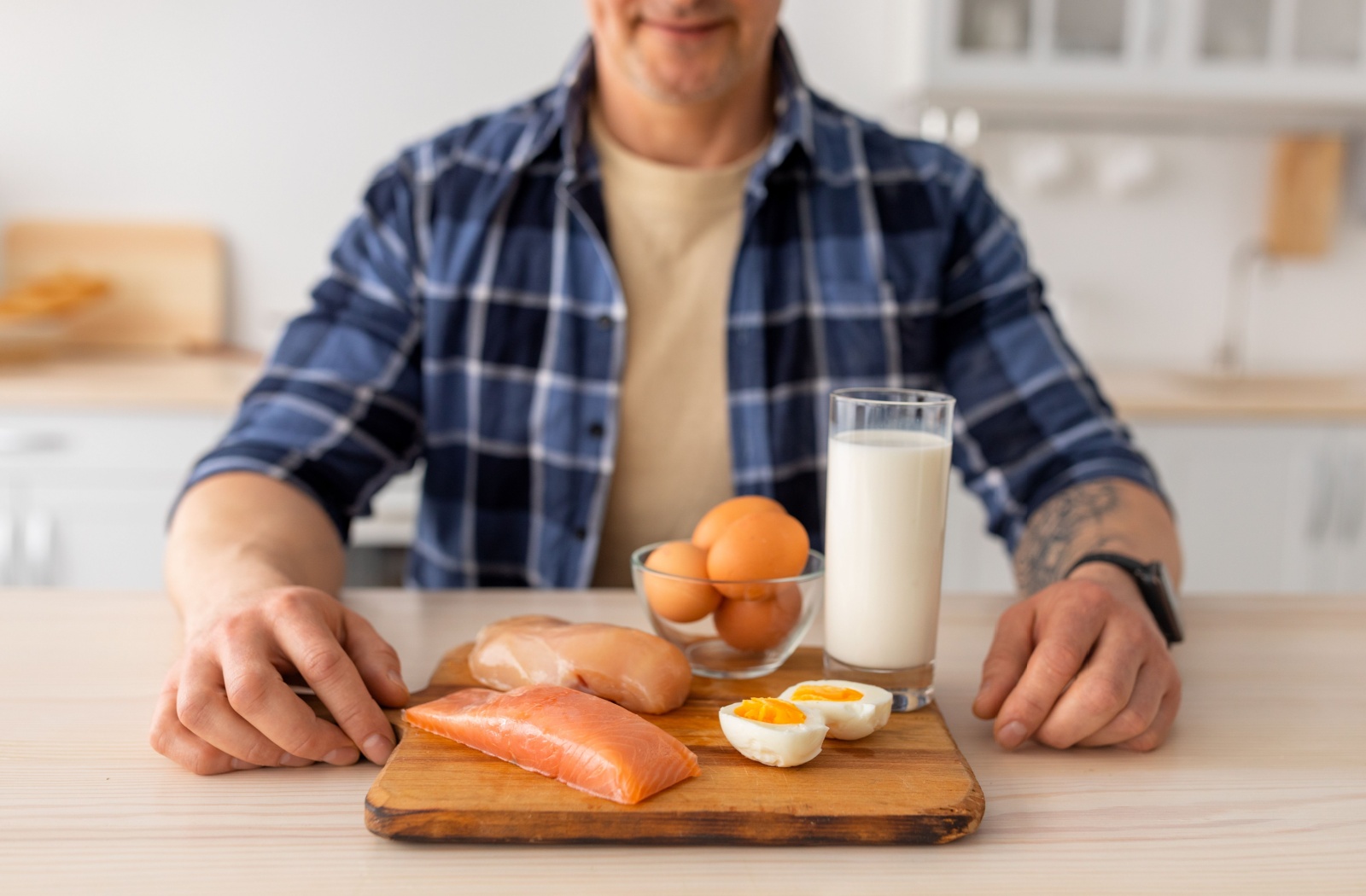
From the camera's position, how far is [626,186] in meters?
1.45

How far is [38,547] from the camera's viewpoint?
2.27 m

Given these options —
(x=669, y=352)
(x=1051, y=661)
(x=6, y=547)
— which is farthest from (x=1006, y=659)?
(x=6, y=547)

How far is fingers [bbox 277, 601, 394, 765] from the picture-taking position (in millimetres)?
741

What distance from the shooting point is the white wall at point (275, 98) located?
2695 millimetres

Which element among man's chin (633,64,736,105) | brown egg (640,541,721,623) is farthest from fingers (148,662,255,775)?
man's chin (633,64,736,105)

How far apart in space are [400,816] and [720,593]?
0.29 m

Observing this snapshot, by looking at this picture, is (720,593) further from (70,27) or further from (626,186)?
(70,27)

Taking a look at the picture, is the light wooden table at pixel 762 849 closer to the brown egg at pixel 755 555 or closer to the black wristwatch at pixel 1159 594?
the black wristwatch at pixel 1159 594

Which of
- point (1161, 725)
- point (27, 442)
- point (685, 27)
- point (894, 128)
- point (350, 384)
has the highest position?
point (685, 27)

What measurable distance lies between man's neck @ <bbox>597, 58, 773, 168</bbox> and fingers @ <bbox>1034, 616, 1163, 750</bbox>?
0.86m

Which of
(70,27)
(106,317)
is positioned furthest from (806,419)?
(70,27)

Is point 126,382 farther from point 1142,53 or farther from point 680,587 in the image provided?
point 1142,53

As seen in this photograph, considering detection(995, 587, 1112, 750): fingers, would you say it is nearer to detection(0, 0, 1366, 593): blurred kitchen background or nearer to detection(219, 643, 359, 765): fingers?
detection(219, 643, 359, 765): fingers

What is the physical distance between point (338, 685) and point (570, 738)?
170 millimetres
